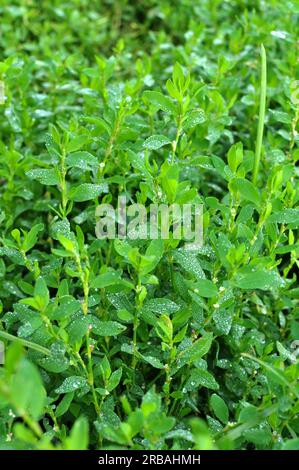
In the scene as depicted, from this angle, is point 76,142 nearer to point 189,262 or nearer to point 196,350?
point 189,262

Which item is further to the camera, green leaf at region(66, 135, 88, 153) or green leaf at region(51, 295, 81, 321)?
green leaf at region(66, 135, 88, 153)

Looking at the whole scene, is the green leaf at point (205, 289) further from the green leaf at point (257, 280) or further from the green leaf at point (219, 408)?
the green leaf at point (219, 408)

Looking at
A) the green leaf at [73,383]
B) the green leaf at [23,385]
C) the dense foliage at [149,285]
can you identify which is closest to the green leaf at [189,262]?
the dense foliage at [149,285]

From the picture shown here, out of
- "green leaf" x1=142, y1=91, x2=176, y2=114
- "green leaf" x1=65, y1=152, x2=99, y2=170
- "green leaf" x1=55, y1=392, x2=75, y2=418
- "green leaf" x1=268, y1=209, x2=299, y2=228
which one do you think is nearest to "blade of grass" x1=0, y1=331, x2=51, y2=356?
"green leaf" x1=55, y1=392, x2=75, y2=418

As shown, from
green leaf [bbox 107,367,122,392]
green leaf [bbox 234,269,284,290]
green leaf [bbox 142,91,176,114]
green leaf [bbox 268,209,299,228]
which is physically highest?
A: green leaf [bbox 142,91,176,114]

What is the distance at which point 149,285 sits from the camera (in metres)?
1.67

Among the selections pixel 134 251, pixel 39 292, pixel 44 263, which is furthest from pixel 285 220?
pixel 44 263

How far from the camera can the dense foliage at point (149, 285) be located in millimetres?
1375

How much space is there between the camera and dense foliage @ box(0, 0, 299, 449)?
138cm

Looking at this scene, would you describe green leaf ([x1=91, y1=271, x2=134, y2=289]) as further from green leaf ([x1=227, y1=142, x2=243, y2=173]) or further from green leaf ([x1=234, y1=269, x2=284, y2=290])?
green leaf ([x1=227, y1=142, x2=243, y2=173])

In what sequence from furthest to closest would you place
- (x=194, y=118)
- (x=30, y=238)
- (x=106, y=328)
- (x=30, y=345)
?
1. (x=194, y=118)
2. (x=30, y=238)
3. (x=106, y=328)
4. (x=30, y=345)

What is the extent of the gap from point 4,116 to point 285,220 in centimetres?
125

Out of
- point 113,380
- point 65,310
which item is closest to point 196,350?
point 113,380

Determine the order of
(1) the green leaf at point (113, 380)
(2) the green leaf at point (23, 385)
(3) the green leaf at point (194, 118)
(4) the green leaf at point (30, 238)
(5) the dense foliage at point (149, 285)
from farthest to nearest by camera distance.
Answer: (3) the green leaf at point (194, 118), (4) the green leaf at point (30, 238), (1) the green leaf at point (113, 380), (5) the dense foliage at point (149, 285), (2) the green leaf at point (23, 385)
